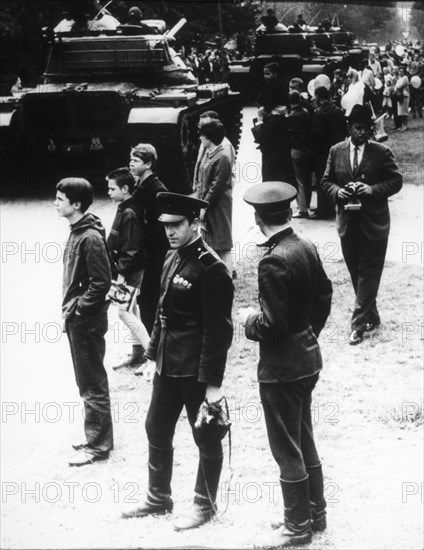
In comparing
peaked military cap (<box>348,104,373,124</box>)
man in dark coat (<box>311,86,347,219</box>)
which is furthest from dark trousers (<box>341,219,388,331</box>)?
man in dark coat (<box>311,86,347,219</box>)

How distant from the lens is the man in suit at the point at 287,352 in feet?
15.7

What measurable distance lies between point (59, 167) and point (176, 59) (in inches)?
117

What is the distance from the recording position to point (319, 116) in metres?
12.8

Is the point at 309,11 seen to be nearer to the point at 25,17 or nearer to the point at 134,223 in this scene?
the point at 25,17

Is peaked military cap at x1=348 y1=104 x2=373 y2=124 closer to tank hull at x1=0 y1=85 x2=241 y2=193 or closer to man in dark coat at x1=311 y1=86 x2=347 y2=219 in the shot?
man in dark coat at x1=311 y1=86 x2=347 y2=219

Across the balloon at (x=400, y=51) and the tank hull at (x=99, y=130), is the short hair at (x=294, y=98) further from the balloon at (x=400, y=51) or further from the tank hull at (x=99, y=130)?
the balloon at (x=400, y=51)

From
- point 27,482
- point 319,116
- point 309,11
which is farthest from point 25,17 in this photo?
point 27,482

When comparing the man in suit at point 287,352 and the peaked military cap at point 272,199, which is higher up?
the peaked military cap at point 272,199

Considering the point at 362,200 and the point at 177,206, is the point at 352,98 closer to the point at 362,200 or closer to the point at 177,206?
the point at 362,200

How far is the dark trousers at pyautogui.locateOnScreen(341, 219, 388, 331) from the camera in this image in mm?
8344

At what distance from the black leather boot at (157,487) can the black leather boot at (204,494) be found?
7.0 inches

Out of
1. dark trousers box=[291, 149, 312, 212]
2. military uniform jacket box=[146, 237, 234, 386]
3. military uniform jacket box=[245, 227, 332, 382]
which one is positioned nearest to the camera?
military uniform jacket box=[245, 227, 332, 382]

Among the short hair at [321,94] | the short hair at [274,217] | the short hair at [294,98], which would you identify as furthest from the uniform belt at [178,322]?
the short hair at [294,98]

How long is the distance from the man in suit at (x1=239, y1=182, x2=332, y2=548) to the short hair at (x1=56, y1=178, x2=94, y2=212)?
59.7 inches
